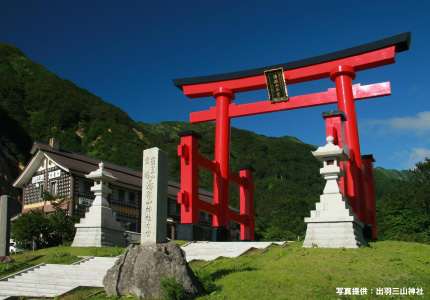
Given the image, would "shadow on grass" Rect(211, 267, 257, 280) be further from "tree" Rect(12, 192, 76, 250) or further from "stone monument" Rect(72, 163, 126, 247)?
"tree" Rect(12, 192, 76, 250)

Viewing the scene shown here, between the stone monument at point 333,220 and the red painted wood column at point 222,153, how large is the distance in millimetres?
6738

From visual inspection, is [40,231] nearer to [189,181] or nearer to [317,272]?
[189,181]

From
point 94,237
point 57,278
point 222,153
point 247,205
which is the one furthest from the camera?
point 247,205

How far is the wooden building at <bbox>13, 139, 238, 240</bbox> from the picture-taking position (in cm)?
2734

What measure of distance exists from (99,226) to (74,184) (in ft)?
34.7

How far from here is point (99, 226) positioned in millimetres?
17344

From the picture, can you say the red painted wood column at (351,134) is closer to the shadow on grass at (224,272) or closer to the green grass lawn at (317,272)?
the green grass lawn at (317,272)

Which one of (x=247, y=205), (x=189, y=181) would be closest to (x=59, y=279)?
(x=189, y=181)

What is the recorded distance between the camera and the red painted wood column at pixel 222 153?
20109 millimetres

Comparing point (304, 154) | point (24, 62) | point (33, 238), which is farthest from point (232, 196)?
point (33, 238)

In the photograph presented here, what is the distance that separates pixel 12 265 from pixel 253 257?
740cm

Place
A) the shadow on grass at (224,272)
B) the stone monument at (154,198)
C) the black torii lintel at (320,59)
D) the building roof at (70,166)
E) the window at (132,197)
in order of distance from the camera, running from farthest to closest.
A: the window at (132,197) < the building roof at (70,166) < the black torii lintel at (320,59) < the shadow on grass at (224,272) < the stone monument at (154,198)

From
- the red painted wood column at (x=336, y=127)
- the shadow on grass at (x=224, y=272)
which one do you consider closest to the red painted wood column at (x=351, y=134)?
the red painted wood column at (x=336, y=127)

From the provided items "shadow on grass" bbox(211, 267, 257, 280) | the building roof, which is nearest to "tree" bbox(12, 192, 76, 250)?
the building roof
